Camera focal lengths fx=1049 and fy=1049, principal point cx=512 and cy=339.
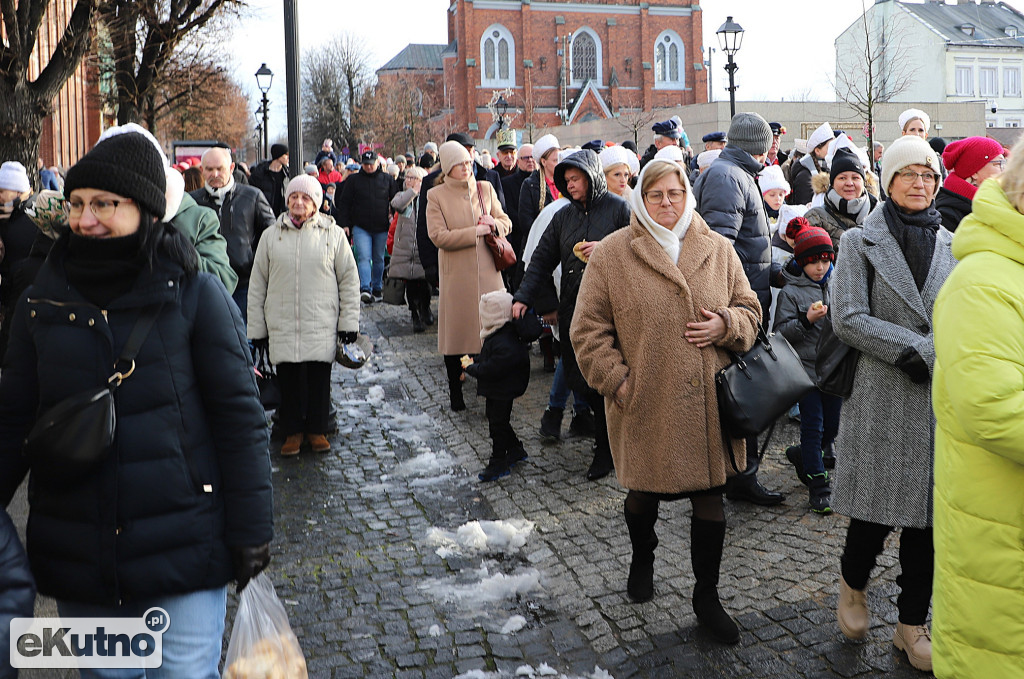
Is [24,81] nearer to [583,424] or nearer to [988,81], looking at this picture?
[583,424]

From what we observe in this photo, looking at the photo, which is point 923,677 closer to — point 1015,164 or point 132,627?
point 1015,164

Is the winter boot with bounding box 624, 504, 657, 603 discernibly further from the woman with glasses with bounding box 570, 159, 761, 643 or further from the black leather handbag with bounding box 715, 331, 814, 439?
the black leather handbag with bounding box 715, 331, 814, 439

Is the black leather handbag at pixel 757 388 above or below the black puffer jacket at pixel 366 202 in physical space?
below

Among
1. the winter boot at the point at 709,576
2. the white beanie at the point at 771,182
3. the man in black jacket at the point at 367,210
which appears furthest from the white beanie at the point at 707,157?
the winter boot at the point at 709,576

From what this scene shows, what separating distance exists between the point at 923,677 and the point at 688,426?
133 centimetres

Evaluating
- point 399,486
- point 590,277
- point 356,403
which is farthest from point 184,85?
point 590,277

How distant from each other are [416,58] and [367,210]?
8545 cm

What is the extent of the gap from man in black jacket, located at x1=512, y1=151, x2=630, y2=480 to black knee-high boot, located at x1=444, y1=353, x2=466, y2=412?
2.26 m

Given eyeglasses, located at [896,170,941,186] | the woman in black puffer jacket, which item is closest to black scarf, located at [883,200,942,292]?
eyeglasses, located at [896,170,941,186]

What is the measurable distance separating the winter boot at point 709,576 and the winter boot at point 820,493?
1.67 m

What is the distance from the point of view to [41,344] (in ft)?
9.52

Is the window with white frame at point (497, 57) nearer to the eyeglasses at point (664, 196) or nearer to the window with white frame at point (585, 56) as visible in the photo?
the window with white frame at point (585, 56)

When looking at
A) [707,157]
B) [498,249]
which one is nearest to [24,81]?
[498,249]

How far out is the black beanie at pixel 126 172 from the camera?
2910 mm
